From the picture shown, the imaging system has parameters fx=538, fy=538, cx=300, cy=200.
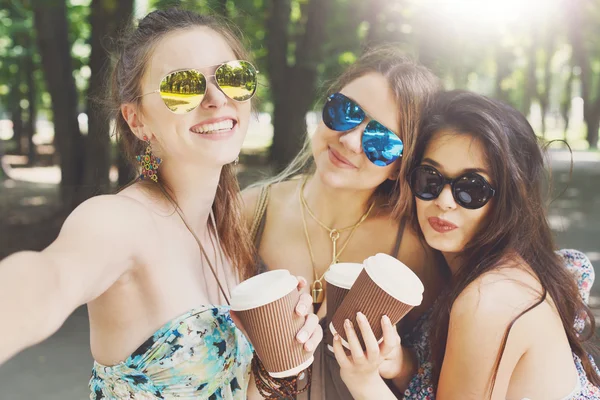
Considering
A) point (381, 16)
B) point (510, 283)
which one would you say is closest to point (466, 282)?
point (510, 283)

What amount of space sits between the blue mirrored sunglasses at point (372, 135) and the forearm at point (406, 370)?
93 centimetres

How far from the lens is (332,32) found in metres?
14.3

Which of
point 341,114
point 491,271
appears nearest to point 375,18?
point 341,114

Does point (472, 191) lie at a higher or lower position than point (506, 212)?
higher

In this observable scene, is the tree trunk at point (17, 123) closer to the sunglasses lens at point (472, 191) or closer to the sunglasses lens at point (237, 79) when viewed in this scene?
the sunglasses lens at point (237, 79)

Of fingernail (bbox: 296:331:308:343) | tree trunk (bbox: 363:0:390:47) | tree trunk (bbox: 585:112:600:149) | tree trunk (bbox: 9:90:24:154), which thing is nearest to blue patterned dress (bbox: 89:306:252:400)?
fingernail (bbox: 296:331:308:343)

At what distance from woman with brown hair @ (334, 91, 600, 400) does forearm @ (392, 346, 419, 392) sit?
72 millimetres

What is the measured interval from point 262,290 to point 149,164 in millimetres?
818

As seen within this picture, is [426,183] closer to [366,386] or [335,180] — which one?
[335,180]

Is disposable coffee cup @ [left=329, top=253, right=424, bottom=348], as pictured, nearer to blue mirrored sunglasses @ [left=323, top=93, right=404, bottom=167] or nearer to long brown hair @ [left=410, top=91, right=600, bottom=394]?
long brown hair @ [left=410, top=91, right=600, bottom=394]

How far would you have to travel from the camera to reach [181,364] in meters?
1.97

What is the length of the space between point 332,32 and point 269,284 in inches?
524

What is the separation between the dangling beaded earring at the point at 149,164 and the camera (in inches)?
89.0

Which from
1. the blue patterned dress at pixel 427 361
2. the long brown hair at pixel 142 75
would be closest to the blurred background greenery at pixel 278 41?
the long brown hair at pixel 142 75
